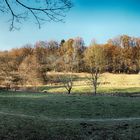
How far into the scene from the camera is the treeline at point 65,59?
76938mm

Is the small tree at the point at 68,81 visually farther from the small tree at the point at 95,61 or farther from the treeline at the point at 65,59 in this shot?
the treeline at the point at 65,59

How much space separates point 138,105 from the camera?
33.6 metres

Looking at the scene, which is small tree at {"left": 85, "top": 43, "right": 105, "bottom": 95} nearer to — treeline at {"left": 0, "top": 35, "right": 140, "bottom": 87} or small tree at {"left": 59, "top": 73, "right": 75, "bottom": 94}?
treeline at {"left": 0, "top": 35, "right": 140, "bottom": 87}

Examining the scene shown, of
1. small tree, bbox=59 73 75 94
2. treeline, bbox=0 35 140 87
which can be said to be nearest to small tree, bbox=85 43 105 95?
treeline, bbox=0 35 140 87

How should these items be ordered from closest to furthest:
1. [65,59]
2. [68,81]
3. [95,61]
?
[68,81], [65,59], [95,61]

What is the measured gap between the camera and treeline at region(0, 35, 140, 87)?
76938mm

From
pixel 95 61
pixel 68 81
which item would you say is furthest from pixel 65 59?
pixel 68 81

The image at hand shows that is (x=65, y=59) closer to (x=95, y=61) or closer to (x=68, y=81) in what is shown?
(x=95, y=61)

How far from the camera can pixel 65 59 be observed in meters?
78.6

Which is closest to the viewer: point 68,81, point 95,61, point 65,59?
point 68,81

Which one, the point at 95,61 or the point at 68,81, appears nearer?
the point at 68,81

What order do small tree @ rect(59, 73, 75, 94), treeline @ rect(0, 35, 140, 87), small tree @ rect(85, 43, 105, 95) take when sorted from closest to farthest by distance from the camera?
small tree @ rect(59, 73, 75, 94), treeline @ rect(0, 35, 140, 87), small tree @ rect(85, 43, 105, 95)

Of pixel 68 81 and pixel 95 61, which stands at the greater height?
pixel 95 61

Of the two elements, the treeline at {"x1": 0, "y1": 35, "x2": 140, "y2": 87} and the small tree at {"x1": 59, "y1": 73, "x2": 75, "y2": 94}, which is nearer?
the small tree at {"x1": 59, "y1": 73, "x2": 75, "y2": 94}
